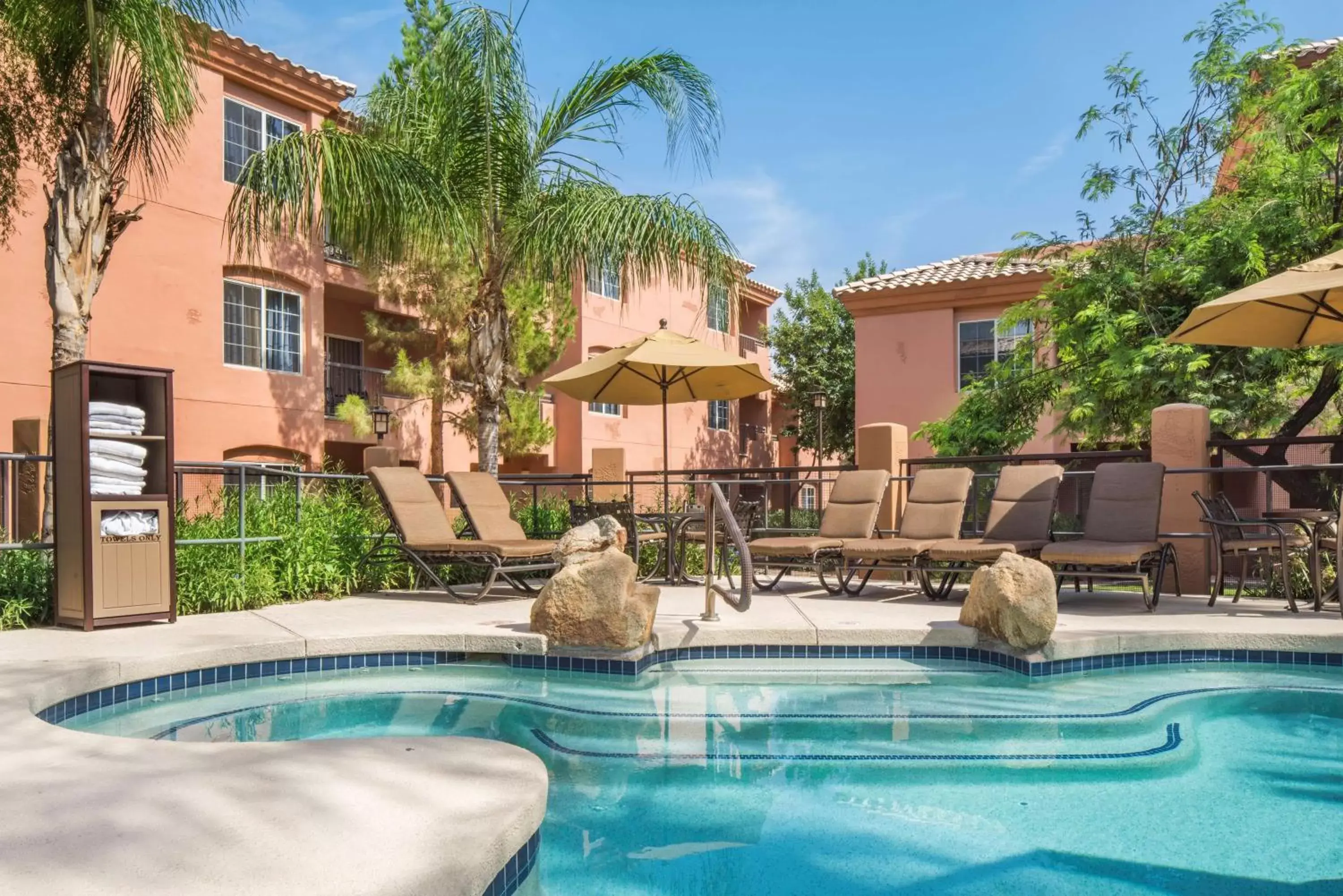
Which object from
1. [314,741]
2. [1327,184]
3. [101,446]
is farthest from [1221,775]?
[1327,184]

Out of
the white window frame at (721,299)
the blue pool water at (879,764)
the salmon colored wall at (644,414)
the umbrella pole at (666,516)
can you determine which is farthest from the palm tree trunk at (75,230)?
the salmon colored wall at (644,414)

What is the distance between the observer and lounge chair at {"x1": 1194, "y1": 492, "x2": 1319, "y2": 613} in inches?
245

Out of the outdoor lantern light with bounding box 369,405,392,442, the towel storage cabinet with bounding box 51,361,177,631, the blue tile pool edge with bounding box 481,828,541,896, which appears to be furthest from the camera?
the outdoor lantern light with bounding box 369,405,392,442

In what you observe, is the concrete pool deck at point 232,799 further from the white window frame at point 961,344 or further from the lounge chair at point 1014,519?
the white window frame at point 961,344

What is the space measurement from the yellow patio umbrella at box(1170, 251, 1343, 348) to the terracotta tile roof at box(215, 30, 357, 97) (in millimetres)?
12909

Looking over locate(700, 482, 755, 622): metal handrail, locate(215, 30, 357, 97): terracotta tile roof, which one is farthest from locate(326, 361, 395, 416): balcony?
locate(700, 482, 755, 622): metal handrail

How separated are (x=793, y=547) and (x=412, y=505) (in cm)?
302

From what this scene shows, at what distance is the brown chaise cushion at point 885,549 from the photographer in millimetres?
6785

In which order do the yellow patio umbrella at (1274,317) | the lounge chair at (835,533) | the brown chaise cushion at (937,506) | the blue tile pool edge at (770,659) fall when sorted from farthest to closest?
the brown chaise cushion at (937,506)
the lounge chair at (835,533)
the yellow patio umbrella at (1274,317)
the blue tile pool edge at (770,659)

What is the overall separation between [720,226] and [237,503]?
5127 mm

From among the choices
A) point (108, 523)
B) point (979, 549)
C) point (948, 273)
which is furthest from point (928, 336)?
point (108, 523)

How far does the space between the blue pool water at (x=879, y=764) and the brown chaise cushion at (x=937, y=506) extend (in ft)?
7.32

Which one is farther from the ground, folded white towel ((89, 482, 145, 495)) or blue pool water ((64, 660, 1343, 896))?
folded white towel ((89, 482, 145, 495))

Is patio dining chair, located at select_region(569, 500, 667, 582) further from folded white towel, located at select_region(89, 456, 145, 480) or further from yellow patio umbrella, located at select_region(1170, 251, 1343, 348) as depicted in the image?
yellow patio umbrella, located at select_region(1170, 251, 1343, 348)
